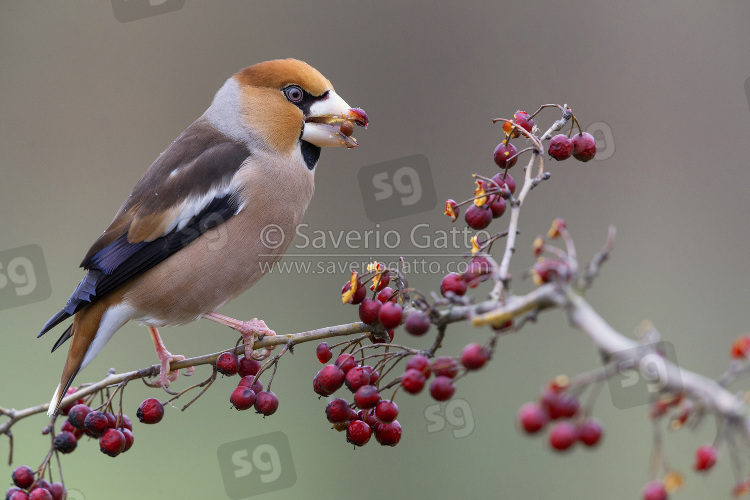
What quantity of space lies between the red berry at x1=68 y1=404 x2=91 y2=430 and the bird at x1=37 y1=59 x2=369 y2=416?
348 mm

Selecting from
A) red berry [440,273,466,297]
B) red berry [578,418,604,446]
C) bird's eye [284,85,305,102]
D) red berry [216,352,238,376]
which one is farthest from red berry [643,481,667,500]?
bird's eye [284,85,305,102]

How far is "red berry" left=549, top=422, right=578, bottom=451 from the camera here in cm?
87


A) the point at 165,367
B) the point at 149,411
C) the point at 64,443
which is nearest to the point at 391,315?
the point at 149,411

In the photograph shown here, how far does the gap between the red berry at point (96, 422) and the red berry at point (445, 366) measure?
907mm

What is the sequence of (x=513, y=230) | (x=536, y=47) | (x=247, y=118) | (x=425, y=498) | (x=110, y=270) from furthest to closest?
(x=536, y=47) → (x=425, y=498) → (x=247, y=118) → (x=110, y=270) → (x=513, y=230)

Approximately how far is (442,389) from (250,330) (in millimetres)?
1011

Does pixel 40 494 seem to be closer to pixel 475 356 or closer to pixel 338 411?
pixel 338 411

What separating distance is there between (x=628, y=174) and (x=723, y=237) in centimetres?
56

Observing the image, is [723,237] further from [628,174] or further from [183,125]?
[183,125]

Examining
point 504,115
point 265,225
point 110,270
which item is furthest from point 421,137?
point 110,270

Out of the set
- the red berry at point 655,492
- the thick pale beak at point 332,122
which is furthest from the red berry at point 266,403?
the red berry at point 655,492

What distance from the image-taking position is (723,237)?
13.6 ft

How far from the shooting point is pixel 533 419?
869mm

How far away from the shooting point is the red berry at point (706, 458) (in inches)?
36.8
